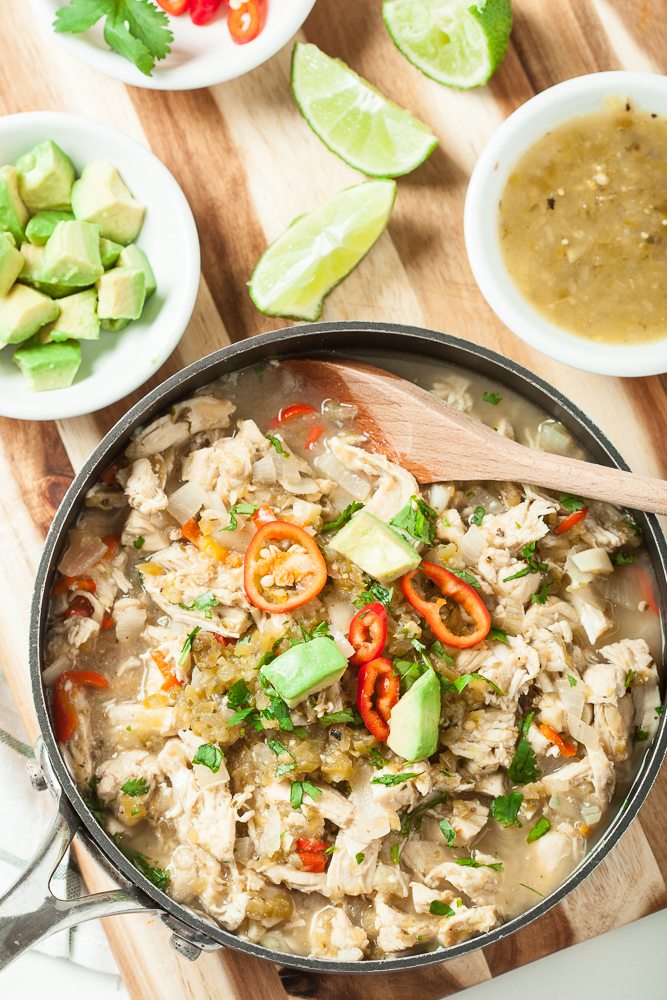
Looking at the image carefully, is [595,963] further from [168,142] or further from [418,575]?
[168,142]

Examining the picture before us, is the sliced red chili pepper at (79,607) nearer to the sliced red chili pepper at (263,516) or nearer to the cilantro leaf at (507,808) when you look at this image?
the sliced red chili pepper at (263,516)

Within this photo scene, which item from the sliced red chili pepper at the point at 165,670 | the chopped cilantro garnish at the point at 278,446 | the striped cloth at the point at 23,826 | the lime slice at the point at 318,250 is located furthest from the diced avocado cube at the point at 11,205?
the striped cloth at the point at 23,826

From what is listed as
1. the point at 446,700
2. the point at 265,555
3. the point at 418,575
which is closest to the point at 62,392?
the point at 265,555

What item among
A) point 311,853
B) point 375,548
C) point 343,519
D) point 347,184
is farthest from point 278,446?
point 311,853

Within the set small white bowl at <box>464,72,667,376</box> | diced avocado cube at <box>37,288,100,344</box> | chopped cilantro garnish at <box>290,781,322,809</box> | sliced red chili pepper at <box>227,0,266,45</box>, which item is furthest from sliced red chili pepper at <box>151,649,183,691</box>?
sliced red chili pepper at <box>227,0,266,45</box>

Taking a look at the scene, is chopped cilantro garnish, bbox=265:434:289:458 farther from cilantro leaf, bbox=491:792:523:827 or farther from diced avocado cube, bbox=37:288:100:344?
cilantro leaf, bbox=491:792:523:827

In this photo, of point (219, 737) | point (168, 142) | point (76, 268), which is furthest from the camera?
point (168, 142)
